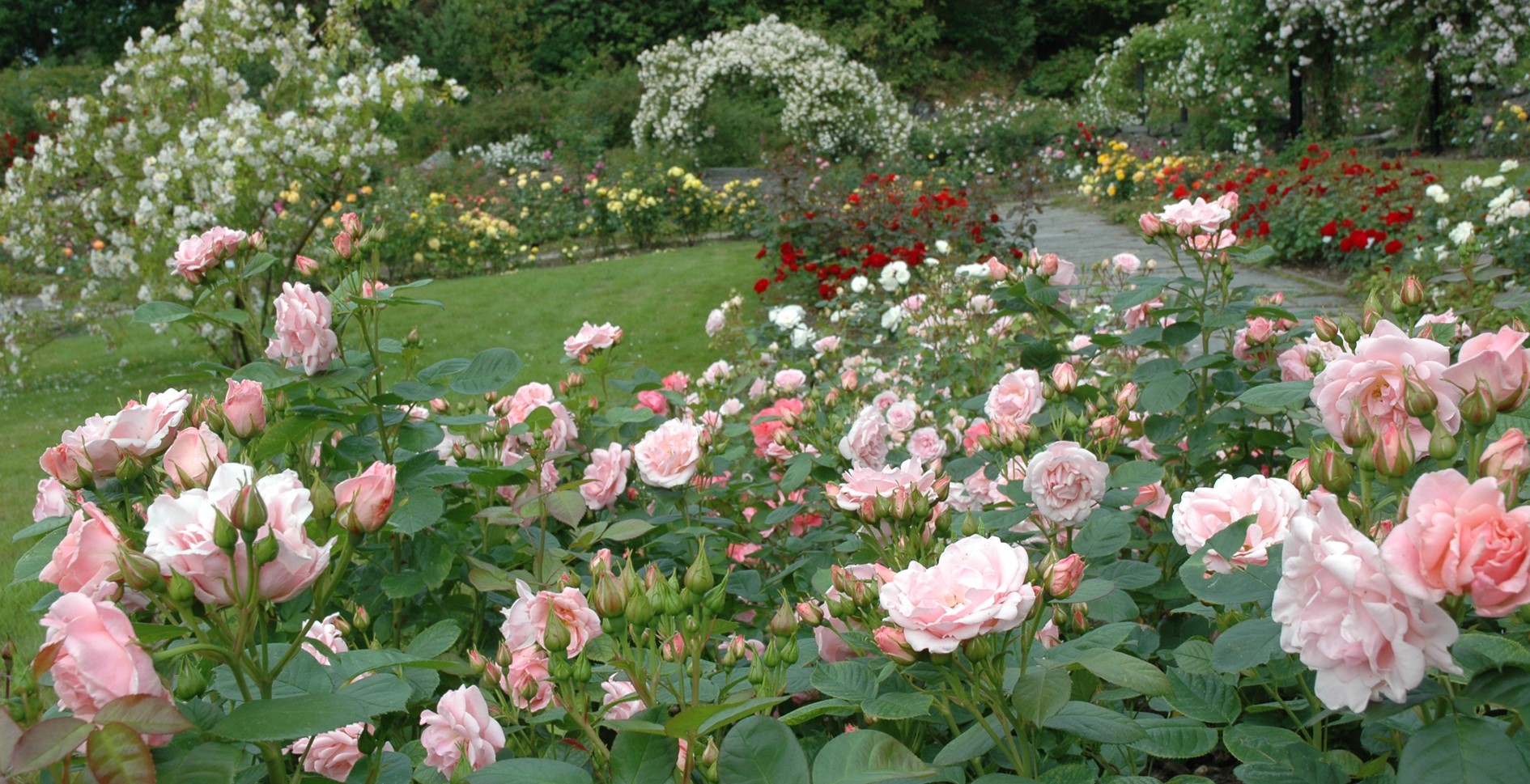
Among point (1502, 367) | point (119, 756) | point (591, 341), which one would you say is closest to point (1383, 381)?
point (1502, 367)

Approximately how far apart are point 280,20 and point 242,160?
4.19 ft

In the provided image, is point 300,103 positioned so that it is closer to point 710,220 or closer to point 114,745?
point 710,220

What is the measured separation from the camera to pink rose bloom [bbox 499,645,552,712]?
3.06 feet

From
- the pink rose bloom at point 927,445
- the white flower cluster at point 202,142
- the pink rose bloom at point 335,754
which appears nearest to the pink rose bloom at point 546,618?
the pink rose bloom at point 335,754

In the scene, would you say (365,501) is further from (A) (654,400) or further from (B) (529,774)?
(A) (654,400)

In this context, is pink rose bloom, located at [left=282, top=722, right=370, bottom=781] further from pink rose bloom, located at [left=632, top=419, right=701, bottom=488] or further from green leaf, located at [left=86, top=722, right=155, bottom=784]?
pink rose bloom, located at [left=632, top=419, right=701, bottom=488]

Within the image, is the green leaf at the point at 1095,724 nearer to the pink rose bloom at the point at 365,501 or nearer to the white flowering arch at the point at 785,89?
Result: the pink rose bloom at the point at 365,501

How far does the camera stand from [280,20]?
5715 millimetres

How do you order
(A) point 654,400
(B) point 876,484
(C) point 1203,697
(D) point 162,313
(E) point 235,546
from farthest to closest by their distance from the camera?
1. (A) point 654,400
2. (D) point 162,313
3. (B) point 876,484
4. (C) point 1203,697
5. (E) point 235,546

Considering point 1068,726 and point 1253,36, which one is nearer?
point 1068,726

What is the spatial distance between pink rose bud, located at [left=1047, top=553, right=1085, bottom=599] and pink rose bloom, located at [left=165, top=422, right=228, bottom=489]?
25.0 inches

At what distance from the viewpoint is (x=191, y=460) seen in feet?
2.77

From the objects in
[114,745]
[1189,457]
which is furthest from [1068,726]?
[1189,457]

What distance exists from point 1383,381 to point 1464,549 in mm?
241
